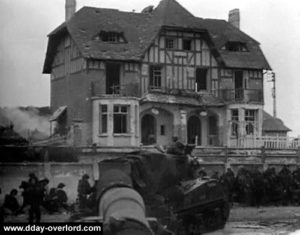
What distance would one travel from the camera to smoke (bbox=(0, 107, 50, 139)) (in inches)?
475

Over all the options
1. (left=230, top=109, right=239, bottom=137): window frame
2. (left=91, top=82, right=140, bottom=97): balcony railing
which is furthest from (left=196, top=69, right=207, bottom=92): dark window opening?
(left=91, top=82, right=140, bottom=97): balcony railing

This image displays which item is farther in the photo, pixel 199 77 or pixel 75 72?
pixel 199 77

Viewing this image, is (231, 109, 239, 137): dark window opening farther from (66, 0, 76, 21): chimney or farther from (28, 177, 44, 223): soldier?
(28, 177, 44, 223): soldier

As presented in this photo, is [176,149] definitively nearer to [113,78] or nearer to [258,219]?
[258,219]

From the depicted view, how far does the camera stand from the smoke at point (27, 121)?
12.1m

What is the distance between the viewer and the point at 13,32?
Answer: 10.2 meters

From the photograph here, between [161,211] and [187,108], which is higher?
[187,108]

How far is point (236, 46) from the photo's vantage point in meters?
24.8

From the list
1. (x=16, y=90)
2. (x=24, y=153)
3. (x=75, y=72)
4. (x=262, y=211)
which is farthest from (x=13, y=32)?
(x=75, y=72)

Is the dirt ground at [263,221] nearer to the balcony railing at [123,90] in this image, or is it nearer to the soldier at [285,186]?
the soldier at [285,186]

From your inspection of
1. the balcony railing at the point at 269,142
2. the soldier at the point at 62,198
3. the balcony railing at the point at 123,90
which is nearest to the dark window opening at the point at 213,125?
the balcony railing at the point at 269,142

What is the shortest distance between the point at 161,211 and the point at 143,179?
0.65 meters

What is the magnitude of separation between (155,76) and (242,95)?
3607mm

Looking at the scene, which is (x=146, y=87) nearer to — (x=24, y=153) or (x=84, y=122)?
(x=84, y=122)
